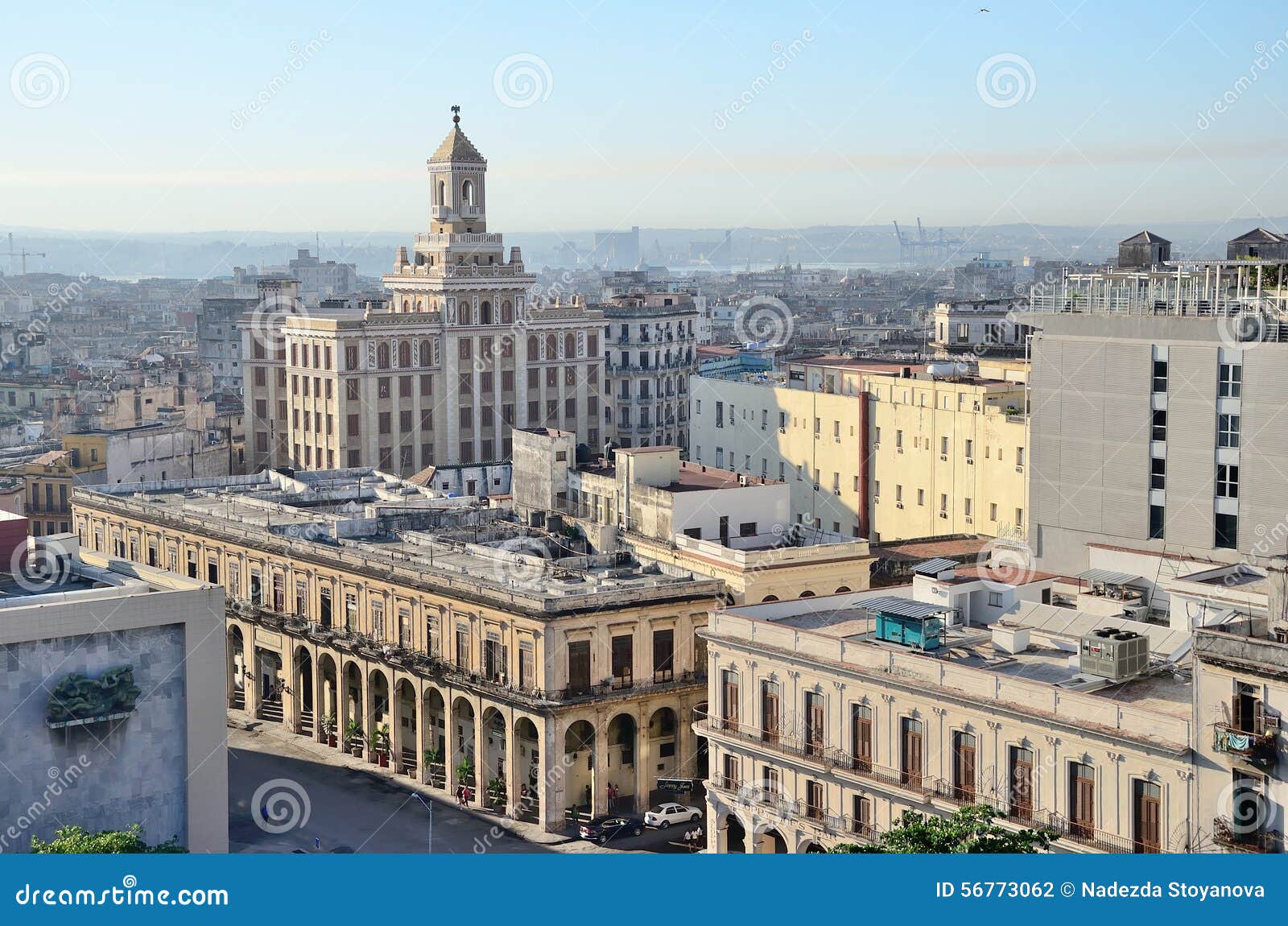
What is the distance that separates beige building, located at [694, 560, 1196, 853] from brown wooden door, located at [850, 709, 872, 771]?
41 millimetres

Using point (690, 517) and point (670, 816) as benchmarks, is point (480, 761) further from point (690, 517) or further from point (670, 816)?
point (690, 517)

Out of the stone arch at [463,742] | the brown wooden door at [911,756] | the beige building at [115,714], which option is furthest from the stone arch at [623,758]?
the beige building at [115,714]

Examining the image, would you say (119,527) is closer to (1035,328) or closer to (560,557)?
(560,557)

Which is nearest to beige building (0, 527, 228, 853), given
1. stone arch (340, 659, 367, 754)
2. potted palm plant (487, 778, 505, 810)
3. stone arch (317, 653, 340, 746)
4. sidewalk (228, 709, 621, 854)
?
sidewalk (228, 709, 621, 854)

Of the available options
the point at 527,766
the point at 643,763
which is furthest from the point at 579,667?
the point at 527,766

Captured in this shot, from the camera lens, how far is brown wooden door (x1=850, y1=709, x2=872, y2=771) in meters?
40.5

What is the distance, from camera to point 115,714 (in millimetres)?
38125

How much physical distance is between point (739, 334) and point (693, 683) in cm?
13395

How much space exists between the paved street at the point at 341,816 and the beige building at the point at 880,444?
18.5 metres

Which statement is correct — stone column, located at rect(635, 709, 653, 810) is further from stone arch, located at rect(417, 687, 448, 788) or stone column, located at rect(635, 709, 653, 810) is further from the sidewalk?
stone arch, located at rect(417, 687, 448, 788)

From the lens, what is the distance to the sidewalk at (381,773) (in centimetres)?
5003

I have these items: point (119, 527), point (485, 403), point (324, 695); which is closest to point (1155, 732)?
point (324, 695)

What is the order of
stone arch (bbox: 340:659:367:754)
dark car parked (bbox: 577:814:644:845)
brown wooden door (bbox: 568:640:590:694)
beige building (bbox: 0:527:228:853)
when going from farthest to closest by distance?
stone arch (bbox: 340:659:367:754)
brown wooden door (bbox: 568:640:590:694)
dark car parked (bbox: 577:814:644:845)
beige building (bbox: 0:527:228:853)

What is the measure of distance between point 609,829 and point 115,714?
652 inches
